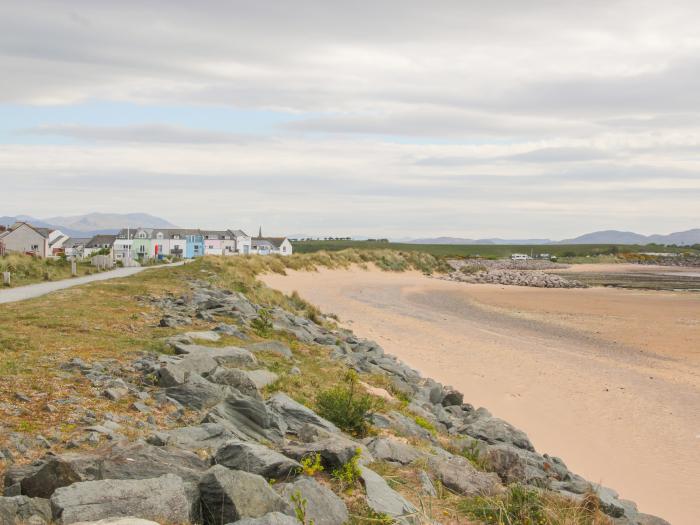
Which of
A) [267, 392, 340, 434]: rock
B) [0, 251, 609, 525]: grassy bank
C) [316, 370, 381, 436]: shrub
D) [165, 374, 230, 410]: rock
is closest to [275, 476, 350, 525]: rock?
[0, 251, 609, 525]: grassy bank

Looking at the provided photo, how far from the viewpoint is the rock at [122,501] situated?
4898mm

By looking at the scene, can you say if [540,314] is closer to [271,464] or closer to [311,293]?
[311,293]

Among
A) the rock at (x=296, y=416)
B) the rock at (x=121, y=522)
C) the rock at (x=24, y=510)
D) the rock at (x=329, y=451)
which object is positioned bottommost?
the rock at (x=296, y=416)

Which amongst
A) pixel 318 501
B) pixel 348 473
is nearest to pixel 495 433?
pixel 348 473

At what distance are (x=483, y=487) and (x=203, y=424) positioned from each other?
3.53 meters

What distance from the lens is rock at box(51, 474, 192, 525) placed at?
4898 millimetres

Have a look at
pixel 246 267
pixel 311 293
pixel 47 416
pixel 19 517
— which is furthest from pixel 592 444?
pixel 246 267

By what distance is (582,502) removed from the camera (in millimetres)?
7496

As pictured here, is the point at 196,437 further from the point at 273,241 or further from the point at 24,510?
the point at 273,241

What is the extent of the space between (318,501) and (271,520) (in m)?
0.92

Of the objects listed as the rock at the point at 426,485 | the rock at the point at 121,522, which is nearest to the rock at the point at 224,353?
the rock at the point at 426,485

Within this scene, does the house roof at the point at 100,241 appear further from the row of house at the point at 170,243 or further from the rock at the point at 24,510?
the rock at the point at 24,510

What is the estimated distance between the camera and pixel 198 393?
359 inches

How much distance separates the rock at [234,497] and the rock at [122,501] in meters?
0.21
